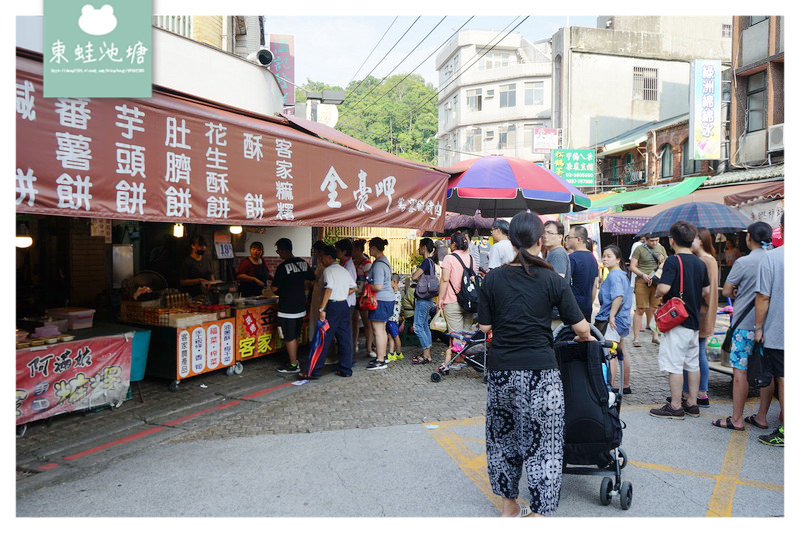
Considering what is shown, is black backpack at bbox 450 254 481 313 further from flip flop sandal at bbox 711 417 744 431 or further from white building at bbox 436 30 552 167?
white building at bbox 436 30 552 167

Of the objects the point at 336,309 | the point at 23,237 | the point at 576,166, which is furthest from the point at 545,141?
the point at 23,237

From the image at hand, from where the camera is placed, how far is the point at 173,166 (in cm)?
389

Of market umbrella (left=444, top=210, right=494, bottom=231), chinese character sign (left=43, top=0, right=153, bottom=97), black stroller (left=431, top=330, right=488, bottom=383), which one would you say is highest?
chinese character sign (left=43, top=0, right=153, bottom=97)

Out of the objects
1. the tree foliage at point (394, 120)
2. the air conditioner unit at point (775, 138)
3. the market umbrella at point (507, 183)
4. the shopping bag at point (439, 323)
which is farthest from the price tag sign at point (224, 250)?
the tree foliage at point (394, 120)

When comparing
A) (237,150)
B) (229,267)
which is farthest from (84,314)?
(229,267)

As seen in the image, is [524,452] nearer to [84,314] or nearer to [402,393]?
[402,393]

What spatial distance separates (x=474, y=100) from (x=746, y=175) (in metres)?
29.2

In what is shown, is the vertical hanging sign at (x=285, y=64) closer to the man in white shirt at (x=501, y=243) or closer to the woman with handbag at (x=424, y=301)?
the woman with handbag at (x=424, y=301)

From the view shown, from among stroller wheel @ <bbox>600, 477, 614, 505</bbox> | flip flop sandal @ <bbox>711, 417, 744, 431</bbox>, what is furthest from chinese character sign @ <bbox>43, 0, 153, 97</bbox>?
flip flop sandal @ <bbox>711, 417, 744, 431</bbox>

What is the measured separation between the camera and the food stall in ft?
10.6

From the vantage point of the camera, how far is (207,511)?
3.61 meters

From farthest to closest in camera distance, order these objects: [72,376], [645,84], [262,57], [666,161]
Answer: [645,84]
[666,161]
[262,57]
[72,376]

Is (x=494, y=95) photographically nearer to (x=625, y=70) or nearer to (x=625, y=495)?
(x=625, y=70)

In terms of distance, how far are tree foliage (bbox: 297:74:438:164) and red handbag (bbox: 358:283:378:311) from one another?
127 feet
